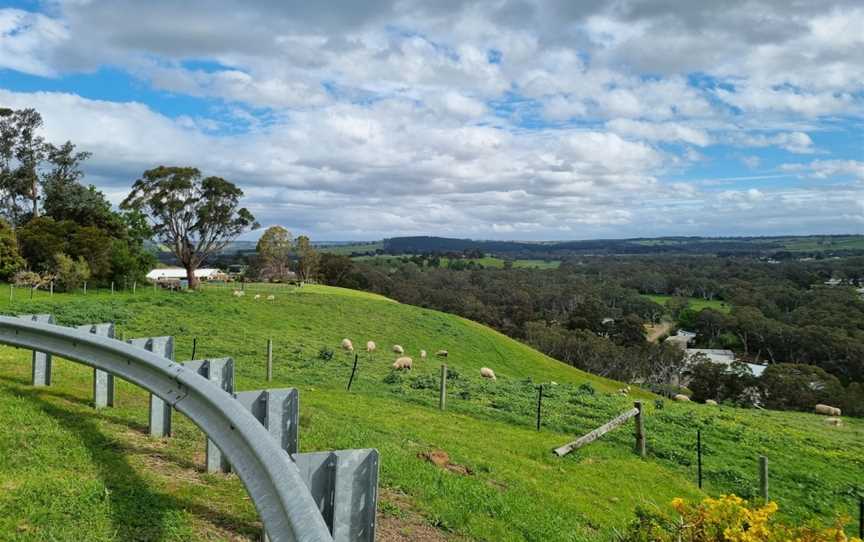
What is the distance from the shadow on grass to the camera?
4.92 m

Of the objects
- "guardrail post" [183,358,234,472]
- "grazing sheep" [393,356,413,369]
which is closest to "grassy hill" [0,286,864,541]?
"guardrail post" [183,358,234,472]

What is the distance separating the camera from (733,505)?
5.45 metres

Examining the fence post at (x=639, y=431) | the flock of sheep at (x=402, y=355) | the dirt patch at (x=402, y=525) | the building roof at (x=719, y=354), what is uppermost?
the dirt patch at (x=402, y=525)

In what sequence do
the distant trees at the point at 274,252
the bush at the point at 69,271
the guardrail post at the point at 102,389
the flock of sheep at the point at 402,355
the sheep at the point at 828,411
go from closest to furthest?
1. the guardrail post at the point at 102,389
2. the flock of sheep at the point at 402,355
3. the sheep at the point at 828,411
4. the bush at the point at 69,271
5. the distant trees at the point at 274,252

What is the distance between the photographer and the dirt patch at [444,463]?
927 centimetres

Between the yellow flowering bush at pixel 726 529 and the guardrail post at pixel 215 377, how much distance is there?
435cm

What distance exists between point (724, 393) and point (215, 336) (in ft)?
174

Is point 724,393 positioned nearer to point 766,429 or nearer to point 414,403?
point 766,429

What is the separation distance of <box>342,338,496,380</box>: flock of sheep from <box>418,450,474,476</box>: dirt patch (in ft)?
62.9

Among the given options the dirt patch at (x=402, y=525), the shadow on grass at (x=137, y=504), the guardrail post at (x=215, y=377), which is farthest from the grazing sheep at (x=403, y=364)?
the guardrail post at (x=215, y=377)

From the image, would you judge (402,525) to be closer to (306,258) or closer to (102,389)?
(102,389)

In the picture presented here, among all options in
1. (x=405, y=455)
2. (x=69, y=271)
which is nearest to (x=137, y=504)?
(x=405, y=455)

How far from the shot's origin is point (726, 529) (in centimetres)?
507

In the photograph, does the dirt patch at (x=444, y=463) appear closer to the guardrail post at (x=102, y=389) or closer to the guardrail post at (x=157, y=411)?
the guardrail post at (x=157, y=411)
